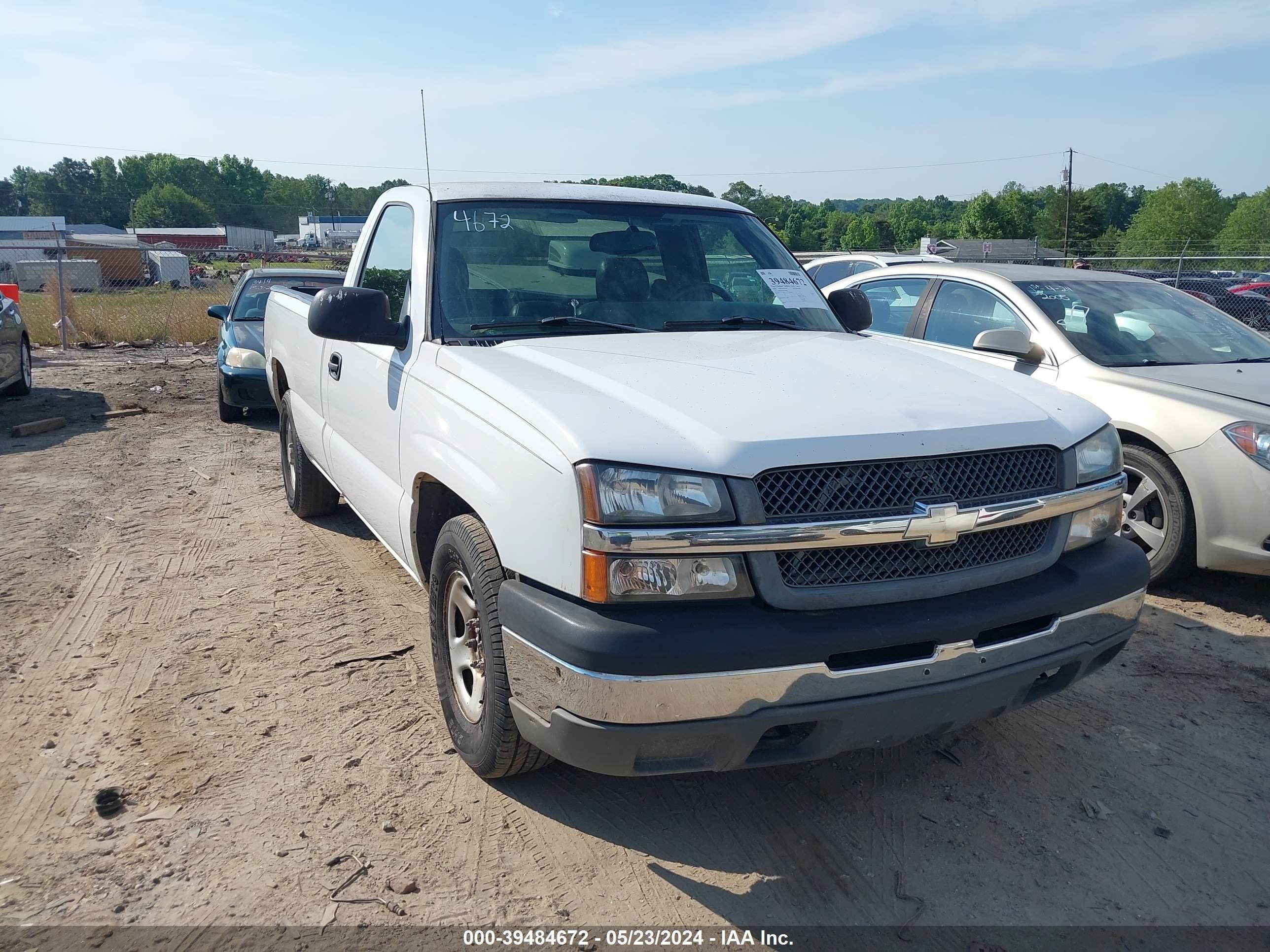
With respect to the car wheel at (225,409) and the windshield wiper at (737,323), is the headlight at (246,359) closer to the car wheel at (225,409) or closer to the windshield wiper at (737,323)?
the car wheel at (225,409)

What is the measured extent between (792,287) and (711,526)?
216cm

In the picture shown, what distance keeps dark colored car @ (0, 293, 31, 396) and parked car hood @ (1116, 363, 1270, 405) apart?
11187 mm

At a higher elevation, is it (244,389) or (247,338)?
(247,338)

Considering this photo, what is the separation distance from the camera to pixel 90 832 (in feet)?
9.82

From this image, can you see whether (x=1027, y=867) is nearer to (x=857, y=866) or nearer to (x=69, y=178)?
(x=857, y=866)

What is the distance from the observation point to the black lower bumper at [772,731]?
246 cm

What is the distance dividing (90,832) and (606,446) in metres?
2.03

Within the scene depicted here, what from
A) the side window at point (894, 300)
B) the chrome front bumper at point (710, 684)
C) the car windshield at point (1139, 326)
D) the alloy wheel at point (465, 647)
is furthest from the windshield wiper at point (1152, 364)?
A: the alloy wheel at point (465, 647)

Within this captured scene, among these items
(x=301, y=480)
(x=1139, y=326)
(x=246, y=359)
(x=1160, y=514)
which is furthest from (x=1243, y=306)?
(x=301, y=480)

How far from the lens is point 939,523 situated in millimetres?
2631

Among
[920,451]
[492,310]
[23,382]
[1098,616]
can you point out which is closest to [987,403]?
[920,451]

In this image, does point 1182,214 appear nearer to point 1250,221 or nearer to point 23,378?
point 1250,221

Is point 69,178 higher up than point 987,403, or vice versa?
point 69,178

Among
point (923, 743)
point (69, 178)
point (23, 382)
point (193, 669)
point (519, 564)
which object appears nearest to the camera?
point (519, 564)
